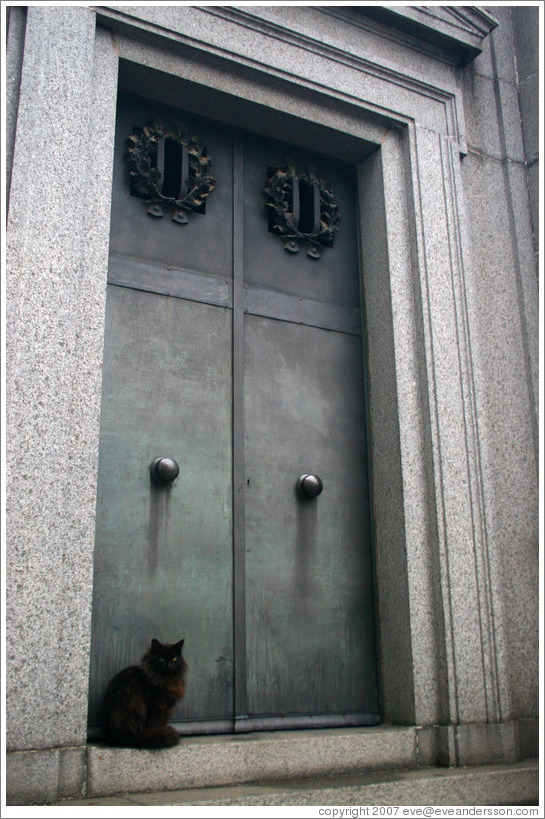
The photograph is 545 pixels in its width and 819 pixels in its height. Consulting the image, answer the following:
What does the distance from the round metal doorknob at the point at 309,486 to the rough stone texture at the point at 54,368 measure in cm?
176

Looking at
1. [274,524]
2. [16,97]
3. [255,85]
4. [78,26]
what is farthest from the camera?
[255,85]

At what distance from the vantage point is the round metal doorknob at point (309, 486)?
19.1 ft

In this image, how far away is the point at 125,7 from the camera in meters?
5.54

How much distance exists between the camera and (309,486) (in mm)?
5824

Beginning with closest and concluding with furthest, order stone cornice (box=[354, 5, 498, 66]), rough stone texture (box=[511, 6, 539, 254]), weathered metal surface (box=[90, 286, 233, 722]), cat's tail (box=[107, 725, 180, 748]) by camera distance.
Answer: cat's tail (box=[107, 725, 180, 748]) → weathered metal surface (box=[90, 286, 233, 722]) → stone cornice (box=[354, 5, 498, 66]) → rough stone texture (box=[511, 6, 539, 254])

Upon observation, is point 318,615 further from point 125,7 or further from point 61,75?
point 125,7

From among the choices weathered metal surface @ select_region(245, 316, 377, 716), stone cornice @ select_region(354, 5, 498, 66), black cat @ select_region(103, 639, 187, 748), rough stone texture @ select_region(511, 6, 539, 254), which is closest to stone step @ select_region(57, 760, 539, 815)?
black cat @ select_region(103, 639, 187, 748)

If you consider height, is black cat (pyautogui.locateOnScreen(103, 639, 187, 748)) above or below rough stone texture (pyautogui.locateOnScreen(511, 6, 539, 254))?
below

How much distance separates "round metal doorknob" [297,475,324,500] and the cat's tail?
2043mm

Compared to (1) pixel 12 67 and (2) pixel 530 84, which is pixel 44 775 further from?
(2) pixel 530 84

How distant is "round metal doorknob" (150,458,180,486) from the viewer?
5.24m

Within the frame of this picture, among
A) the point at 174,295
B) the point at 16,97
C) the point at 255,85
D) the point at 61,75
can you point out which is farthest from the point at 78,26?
the point at 174,295

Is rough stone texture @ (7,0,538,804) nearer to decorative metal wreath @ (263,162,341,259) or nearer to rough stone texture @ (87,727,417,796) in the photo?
rough stone texture @ (87,727,417,796)

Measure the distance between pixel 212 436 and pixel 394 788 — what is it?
2547 millimetres
